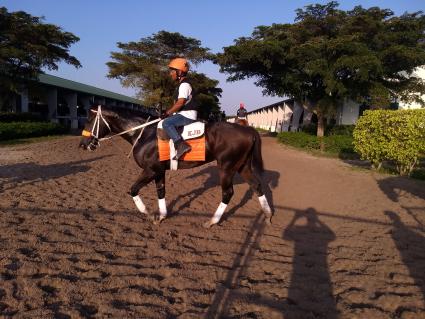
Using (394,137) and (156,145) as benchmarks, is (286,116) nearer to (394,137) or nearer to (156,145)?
(394,137)

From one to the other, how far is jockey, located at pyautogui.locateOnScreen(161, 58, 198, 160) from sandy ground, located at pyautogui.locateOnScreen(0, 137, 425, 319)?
1.34m

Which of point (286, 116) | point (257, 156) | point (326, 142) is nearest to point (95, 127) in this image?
point (257, 156)

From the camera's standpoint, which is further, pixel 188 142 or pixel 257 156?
pixel 257 156

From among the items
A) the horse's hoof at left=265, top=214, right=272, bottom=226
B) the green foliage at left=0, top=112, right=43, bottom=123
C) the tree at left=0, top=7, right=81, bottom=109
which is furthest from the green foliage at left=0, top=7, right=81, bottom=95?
the horse's hoof at left=265, top=214, right=272, bottom=226

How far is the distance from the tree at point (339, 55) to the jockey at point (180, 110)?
566 inches

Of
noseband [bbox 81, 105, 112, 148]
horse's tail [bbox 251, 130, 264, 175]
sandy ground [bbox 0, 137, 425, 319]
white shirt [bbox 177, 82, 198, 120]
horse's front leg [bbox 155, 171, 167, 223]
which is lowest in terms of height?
sandy ground [bbox 0, 137, 425, 319]

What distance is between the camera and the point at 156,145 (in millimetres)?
5738

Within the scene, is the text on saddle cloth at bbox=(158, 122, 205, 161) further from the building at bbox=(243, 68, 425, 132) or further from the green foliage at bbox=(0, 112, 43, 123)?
the green foliage at bbox=(0, 112, 43, 123)

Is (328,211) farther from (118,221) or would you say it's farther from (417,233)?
(118,221)

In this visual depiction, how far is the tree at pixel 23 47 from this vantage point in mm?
20766

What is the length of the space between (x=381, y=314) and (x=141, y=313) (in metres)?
2.15

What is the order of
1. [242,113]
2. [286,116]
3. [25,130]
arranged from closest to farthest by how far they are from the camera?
[242,113] → [25,130] → [286,116]

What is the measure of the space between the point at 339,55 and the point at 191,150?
1643cm

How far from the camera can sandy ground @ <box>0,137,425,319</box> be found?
3158mm
